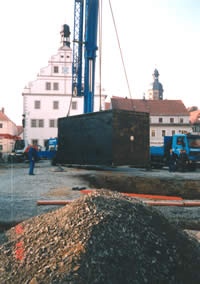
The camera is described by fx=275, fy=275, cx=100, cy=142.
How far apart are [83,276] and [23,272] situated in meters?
0.65

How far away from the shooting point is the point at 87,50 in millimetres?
15172

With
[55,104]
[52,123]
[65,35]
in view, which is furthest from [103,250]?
→ [65,35]

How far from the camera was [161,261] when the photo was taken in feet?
9.27

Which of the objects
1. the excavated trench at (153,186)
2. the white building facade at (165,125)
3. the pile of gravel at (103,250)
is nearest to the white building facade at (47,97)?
the white building facade at (165,125)

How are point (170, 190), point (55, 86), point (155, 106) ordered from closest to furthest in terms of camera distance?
1. point (170, 190)
2. point (55, 86)
3. point (155, 106)

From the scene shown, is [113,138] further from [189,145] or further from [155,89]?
[155,89]

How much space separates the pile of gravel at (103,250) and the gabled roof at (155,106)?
46.8 metres

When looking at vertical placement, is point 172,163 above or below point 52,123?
below

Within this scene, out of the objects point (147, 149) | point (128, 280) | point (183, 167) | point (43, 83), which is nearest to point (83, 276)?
point (128, 280)

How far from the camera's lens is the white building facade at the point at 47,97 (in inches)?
1502

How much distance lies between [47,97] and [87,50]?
24579 millimetres

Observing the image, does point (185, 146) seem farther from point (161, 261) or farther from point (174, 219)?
point (161, 261)

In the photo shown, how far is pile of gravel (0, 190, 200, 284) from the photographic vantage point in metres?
2.57

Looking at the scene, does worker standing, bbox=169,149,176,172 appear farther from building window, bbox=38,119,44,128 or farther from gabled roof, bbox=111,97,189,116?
gabled roof, bbox=111,97,189,116
